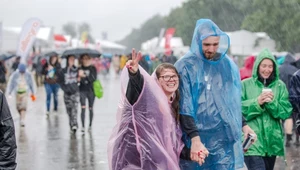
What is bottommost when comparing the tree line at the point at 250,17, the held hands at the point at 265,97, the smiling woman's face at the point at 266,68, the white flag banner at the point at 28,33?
the held hands at the point at 265,97

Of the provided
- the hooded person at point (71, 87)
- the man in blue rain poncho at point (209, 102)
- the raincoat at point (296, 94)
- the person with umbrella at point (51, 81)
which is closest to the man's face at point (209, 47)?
the man in blue rain poncho at point (209, 102)

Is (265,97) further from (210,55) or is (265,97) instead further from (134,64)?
(134,64)

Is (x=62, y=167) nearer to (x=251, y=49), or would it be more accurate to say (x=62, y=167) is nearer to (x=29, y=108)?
(x=29, y=108)

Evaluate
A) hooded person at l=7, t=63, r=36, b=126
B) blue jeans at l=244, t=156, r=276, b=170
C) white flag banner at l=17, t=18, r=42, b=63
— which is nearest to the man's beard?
blue jeans at l=244, t=156, r=276, b=170

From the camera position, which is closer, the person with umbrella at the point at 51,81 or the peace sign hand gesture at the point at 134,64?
the peace sign hand gesture at the point at 134,64

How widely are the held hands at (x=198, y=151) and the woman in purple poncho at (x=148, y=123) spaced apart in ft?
0.52

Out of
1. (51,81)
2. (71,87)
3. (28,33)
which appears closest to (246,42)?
(28,33)

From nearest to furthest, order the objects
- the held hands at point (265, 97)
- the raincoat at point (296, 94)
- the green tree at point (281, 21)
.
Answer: the raincoat at point (296, 94) → the held hands at point (265, 97) → the green tree at point (281, 21)

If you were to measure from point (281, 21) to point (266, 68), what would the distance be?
37.2 meters

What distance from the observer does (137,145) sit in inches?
206

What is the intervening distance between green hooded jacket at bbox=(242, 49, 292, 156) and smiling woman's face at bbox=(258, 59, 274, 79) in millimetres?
35

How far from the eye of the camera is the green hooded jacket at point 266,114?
6.61 meters

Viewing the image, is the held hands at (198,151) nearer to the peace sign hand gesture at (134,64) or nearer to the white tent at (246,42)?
the peace sign hand gesture at (134,64)

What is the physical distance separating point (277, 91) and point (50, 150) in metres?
5.57
